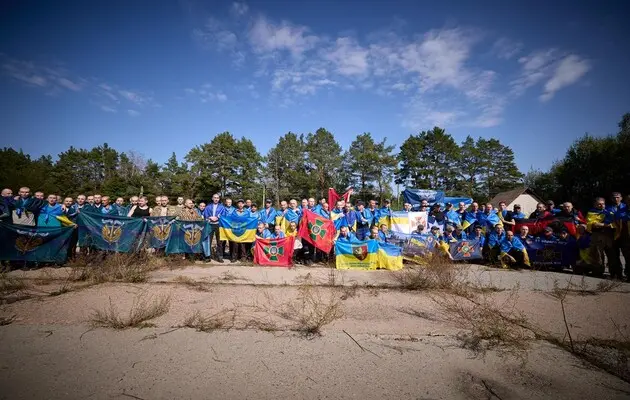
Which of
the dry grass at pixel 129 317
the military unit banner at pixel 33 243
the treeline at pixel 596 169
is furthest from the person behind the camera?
the treeline at pixel 596 169

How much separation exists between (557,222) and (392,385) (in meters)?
10.3

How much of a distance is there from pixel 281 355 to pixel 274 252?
5.70 metres

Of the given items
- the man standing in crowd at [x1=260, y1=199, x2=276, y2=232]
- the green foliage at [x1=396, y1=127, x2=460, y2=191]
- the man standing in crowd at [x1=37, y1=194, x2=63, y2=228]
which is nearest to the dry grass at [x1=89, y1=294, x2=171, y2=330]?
the man standing in crowd at [x1=260, y1=199, x2=276, y2=232]

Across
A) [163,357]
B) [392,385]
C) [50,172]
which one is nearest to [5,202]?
[163,357]

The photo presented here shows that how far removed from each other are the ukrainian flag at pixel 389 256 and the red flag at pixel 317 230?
1758mm

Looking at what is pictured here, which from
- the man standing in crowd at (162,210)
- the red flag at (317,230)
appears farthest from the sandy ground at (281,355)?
the man standing in crowd at (162,210)

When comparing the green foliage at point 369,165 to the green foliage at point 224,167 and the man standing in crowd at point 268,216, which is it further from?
the man standing in crowd at point 268,216

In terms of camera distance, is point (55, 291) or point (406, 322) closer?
point (406, 322)

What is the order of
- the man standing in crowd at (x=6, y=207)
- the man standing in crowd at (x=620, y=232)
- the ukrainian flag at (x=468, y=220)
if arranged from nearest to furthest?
the man standing in crowd at (x=620, y=232) → the man standing in crowd at (x=6, y=207) → the ukrainian flag at (x=468, y=220)

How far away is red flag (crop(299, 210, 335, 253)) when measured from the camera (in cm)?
934

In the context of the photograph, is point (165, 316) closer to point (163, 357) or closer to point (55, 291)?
point (163, 357)

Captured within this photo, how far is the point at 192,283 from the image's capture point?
21.2 feet

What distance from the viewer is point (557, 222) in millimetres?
9414

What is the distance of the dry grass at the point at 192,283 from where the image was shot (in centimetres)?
610
